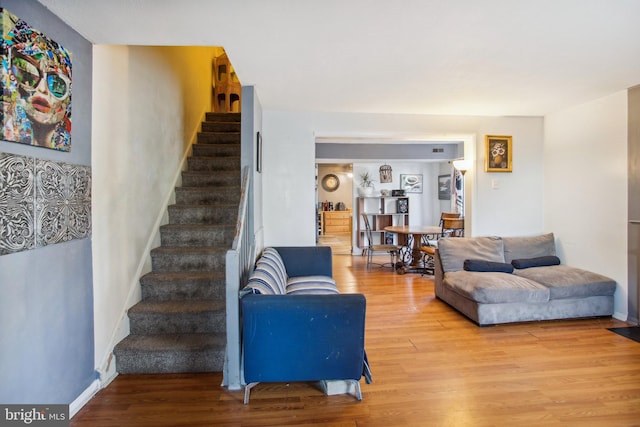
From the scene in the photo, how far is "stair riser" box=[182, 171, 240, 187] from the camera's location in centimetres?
387

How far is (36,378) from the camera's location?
1699mm

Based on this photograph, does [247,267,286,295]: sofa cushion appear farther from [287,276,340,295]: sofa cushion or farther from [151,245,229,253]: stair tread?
[151,245,229,253]: stair tread

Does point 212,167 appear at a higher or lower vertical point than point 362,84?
lower

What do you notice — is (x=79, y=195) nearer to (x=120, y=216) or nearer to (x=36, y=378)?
(x=120, y=216)

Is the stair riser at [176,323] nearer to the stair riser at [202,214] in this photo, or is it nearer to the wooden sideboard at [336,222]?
the stair riser at [202,214]

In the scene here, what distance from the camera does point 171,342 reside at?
248cm

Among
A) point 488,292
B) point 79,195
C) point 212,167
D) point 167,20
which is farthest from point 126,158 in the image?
point 488,292

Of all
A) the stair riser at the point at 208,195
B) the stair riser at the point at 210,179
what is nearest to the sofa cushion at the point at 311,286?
the stair riser at the point at 208,195

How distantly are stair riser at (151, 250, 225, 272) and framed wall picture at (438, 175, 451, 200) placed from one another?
6.40m

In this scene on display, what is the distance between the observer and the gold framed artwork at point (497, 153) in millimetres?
4277

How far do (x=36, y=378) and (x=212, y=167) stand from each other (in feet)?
9.06

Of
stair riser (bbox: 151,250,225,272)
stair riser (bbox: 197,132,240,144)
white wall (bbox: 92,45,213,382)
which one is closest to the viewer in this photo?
white wall (bbox: 92,45,213,382)

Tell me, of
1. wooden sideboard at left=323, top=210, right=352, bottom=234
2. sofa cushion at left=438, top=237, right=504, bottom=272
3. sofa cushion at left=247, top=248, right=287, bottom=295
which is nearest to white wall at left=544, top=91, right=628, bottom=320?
sofa cushion at left=438, top=237, right=504, bottom=272

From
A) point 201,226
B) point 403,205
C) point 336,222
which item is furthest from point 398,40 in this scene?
point 336,222
